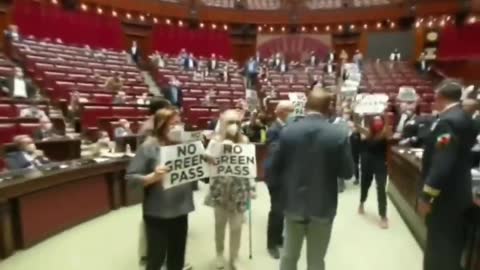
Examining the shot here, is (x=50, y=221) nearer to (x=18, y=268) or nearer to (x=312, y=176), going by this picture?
(x=18, y=268)

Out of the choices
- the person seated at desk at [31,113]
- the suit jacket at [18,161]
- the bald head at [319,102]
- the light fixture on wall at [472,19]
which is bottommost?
the suit jacket at [18,161]

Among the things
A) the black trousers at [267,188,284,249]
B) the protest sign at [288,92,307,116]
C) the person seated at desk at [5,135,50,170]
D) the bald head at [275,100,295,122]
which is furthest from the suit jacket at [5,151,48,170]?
the protest sign at [288,92,307,116]

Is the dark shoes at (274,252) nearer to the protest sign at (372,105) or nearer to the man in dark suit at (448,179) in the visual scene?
the man in dark suit at (448,179)

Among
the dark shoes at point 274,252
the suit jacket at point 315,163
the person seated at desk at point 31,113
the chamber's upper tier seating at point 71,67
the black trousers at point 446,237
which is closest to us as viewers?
the suit jacket at point 315,163

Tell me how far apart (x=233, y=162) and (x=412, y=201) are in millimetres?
2658

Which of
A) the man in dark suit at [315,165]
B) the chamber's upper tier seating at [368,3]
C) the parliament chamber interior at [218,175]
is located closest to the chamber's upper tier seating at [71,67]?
the parliament chamber interior at [218,175]

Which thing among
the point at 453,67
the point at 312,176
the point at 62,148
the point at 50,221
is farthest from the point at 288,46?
the point at 312,176

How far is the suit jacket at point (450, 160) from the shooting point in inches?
110

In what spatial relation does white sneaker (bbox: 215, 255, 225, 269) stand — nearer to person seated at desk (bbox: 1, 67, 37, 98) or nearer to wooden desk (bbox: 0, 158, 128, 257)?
wooden desk (bbox: 0, 158, 128, 257)

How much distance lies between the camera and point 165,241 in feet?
9.61

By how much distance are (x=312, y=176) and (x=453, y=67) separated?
62.9 feet

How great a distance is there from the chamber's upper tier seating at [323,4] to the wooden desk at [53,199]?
19.3 m

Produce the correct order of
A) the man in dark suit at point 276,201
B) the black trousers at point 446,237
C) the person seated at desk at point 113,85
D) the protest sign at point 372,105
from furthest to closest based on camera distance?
the person seated at desk at point 113,85
the protest sign at point 372,105
the man in dark suit at point 276,201
the black trousers at point 446,237

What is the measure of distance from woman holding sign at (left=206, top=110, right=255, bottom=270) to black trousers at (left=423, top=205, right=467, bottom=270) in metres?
1.39
